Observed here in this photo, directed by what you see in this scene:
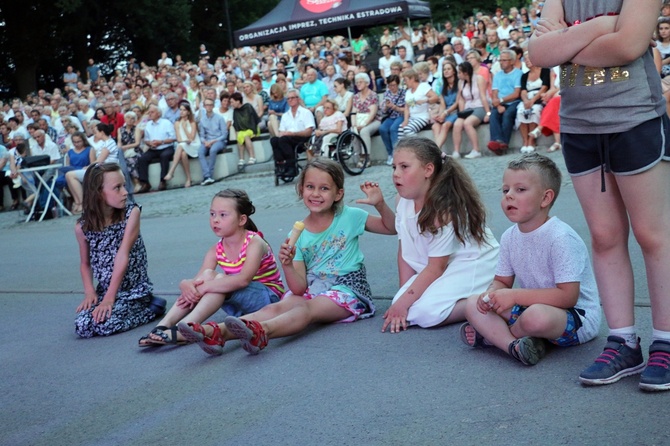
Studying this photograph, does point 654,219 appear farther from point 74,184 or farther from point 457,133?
point 74,184

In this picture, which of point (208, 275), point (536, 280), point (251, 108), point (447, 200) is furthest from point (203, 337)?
point (251, 108)

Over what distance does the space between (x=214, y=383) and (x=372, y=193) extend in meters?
1.42

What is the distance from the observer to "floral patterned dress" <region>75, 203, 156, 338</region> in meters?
5.86

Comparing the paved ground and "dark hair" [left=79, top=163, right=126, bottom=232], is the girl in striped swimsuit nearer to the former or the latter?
the paved ground

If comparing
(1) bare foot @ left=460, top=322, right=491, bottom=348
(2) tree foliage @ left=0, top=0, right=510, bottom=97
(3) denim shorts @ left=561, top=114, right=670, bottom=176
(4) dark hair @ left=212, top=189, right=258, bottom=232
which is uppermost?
(2) tree foliage @ left=0, top=0, right=510, bottom=97

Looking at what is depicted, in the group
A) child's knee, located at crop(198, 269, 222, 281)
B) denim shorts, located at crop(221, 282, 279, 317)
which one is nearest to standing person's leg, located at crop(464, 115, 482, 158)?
denim shorts, located at crop(221, 282, 279, 317)

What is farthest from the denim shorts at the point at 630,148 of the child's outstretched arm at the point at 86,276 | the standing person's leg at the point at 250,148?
the standing person's leg at the point at 250,148

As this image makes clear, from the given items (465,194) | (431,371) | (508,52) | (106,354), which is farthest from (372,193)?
(508,52)

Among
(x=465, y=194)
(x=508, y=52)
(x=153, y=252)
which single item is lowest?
(x=153, y=252)

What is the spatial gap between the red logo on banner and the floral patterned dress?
46.8 ft

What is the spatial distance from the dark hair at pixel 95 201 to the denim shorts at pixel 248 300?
1107 mm

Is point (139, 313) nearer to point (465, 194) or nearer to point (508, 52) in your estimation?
Answer: point (465, 194)

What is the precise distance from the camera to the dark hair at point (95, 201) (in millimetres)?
5844

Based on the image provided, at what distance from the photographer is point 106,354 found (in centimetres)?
532
